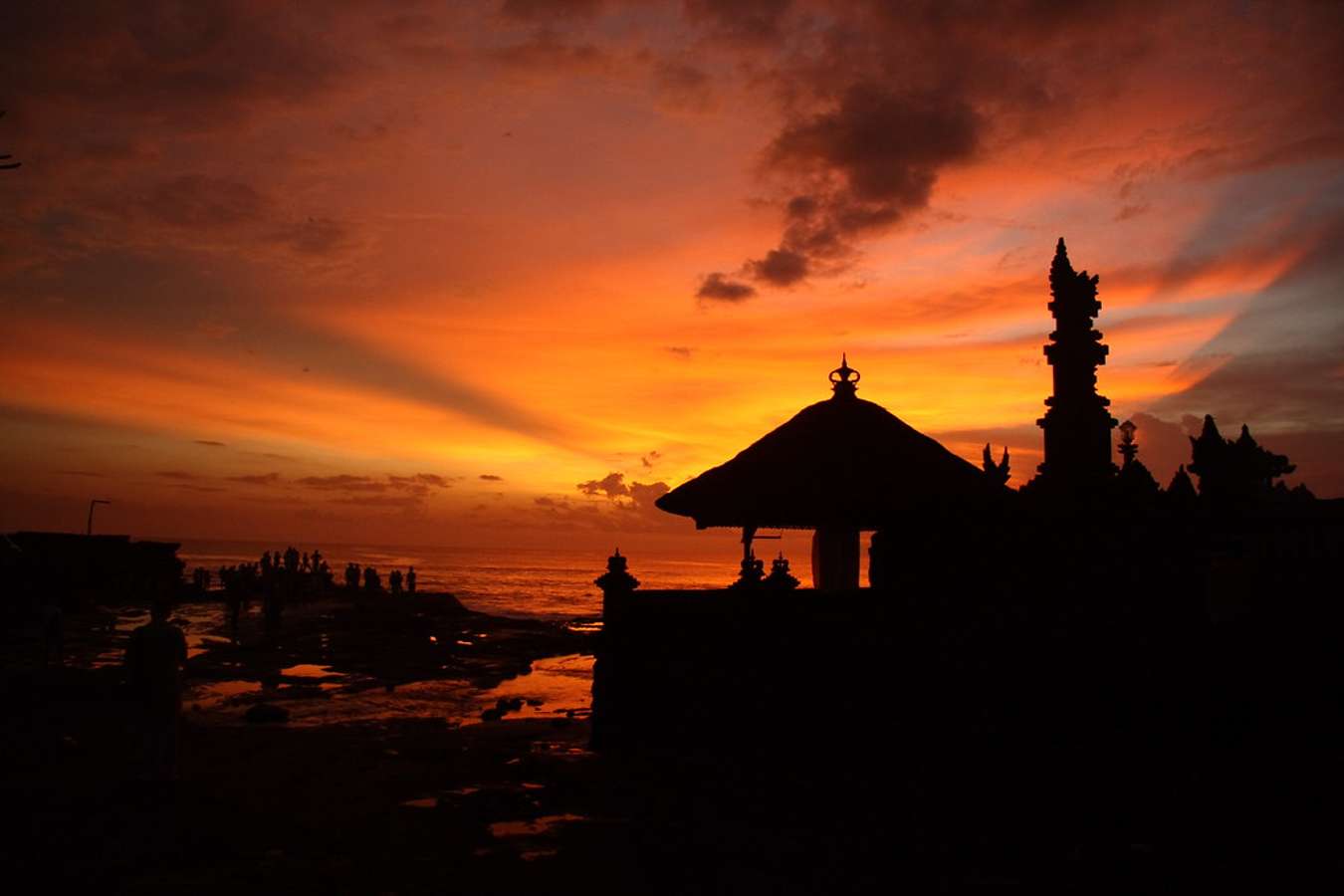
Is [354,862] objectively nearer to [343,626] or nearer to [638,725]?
[638,725]

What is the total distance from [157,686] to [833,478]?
8.25 metres

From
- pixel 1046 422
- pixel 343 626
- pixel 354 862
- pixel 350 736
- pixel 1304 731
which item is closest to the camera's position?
pixel 354 862

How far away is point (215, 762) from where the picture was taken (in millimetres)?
11039

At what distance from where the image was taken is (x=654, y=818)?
871cm

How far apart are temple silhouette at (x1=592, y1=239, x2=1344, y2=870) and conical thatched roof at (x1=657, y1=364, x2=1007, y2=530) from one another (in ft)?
0.13

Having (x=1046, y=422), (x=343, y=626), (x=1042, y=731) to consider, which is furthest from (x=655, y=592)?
(x=343, y=626)

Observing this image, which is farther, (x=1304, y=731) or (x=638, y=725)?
(x=638, y=725)

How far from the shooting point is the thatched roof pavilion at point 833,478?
10.4 meters

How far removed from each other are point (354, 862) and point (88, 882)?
1.94 metres

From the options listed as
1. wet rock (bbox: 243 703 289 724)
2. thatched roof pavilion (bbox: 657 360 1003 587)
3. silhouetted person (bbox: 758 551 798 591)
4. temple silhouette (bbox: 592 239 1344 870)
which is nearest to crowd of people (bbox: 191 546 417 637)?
wet rock (bbox: 243 703 289 724)

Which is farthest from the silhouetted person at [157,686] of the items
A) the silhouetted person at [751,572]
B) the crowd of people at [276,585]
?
the crowd of people at [276,585]

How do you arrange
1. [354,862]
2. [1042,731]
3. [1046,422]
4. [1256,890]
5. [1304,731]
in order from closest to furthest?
[1256,890] → [354,862] → [1304,731] → [1042,731] → [1046,422]

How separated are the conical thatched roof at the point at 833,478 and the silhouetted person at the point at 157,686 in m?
6.25

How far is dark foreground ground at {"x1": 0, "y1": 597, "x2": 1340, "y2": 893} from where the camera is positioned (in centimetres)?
693
